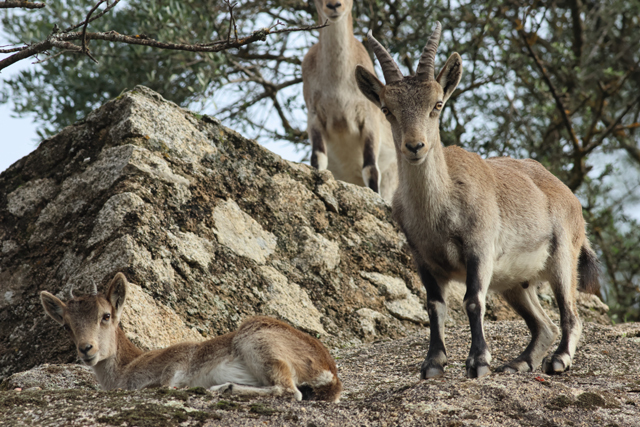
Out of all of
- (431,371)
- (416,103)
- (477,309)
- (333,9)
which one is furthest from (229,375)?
(333,9)

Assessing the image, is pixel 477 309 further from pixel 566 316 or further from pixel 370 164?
pixel 370 164

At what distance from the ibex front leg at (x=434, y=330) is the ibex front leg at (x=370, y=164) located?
170 inches

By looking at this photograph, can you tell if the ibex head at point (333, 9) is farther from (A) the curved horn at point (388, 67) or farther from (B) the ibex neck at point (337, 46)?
(A) the curved horn at point (388, 67)

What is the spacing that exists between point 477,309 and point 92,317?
2942 millimetres

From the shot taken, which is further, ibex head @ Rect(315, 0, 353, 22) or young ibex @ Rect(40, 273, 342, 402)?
ibex head @ Rect(315, 0, 353, 22)

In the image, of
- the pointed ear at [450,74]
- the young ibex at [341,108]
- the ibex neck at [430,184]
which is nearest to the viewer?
the ibex neck at [430,184]

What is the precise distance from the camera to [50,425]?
354 cm

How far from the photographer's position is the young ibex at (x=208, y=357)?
4648 mm

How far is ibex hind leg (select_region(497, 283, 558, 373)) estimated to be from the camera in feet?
18.2

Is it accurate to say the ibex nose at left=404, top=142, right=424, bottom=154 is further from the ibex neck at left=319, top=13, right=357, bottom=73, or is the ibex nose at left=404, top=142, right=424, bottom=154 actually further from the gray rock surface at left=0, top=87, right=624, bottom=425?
the ibex neck at left=319, top=13, right=357, bottom=73

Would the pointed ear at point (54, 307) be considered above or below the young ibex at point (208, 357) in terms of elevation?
above

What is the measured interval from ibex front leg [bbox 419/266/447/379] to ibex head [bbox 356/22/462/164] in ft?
3.40

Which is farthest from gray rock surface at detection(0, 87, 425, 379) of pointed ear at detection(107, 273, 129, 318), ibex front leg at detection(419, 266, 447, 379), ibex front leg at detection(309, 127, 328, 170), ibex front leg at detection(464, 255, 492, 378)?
ibex front leg at detection(464, 255, 492, 378)

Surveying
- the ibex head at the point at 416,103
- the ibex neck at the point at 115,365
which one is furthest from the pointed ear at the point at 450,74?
the ibex neck at the point at 115,365
